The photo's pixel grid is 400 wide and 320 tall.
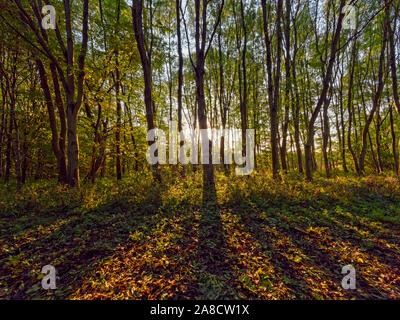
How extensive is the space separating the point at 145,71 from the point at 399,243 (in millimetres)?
9585

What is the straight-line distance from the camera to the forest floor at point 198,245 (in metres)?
2.17

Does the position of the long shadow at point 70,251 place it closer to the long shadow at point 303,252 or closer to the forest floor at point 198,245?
the forest floor at point 198,245

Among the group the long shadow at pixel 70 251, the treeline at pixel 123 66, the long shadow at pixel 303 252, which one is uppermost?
the treeline at pixel 123 66

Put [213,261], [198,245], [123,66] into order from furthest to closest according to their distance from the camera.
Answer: [123,66] < [198,245] < [213,261]

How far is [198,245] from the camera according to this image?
3.20 metres

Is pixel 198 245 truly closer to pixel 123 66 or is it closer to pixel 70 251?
pixel 70 251

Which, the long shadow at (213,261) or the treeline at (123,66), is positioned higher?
the treeline at (123,66)

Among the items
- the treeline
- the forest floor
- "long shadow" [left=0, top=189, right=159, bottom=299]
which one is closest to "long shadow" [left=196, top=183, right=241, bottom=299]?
the forest floor

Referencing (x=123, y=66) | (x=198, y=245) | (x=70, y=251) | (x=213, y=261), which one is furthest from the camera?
(x=123, y=66)

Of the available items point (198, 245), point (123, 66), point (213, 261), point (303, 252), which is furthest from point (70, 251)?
point (123, 66)

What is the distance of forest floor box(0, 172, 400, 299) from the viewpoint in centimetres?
217

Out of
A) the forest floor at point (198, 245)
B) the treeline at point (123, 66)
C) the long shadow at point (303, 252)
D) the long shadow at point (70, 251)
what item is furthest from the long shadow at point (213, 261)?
the treeline at point (123, 66)
